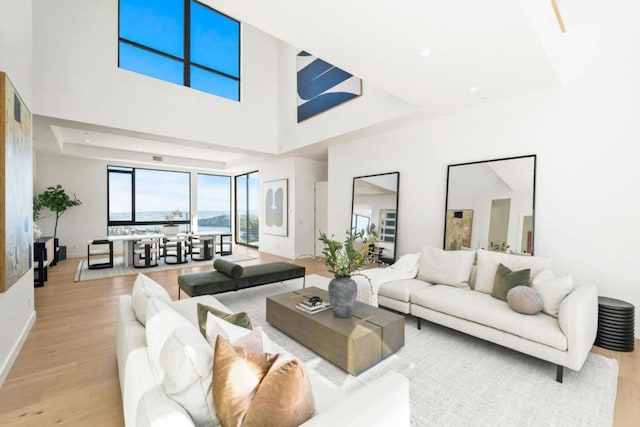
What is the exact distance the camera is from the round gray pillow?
8.03 feet

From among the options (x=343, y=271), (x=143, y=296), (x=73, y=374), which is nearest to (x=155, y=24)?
(x=143, y=296)

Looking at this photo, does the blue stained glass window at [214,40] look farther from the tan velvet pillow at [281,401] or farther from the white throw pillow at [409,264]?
the tan velvet pillow at [281,401]

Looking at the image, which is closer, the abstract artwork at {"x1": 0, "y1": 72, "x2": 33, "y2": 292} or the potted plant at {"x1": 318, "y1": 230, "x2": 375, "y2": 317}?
the abstract artwork at {"x1": 0, "y1": 72, "x2": 33, "y2": 292}

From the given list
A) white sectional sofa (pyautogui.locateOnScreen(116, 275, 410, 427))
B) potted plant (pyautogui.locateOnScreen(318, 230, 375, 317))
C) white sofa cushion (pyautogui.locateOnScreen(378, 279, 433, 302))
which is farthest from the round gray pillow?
white sectional sofa (pyautogui.locateOnScreen(116, 275, 410, 427))

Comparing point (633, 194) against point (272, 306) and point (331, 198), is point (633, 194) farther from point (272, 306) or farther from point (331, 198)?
point (331, 198)

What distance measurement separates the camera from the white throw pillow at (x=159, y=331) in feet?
4.02

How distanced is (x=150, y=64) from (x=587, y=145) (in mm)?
6806

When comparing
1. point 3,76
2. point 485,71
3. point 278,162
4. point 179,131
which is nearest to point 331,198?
point 278,162

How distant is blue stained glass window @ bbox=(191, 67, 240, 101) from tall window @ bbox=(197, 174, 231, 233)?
4516mm

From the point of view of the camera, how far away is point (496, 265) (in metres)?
3.10

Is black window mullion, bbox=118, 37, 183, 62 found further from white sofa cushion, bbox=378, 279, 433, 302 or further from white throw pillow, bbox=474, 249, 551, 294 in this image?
white throw pillow, bbox=474, 249, 551, 294

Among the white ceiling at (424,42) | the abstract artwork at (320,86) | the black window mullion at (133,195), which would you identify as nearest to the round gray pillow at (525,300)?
the white ceiling at (424,42)

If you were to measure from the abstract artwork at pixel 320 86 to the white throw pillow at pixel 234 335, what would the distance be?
4.65 meters

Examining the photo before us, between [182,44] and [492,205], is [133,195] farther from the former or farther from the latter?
[492,205]
